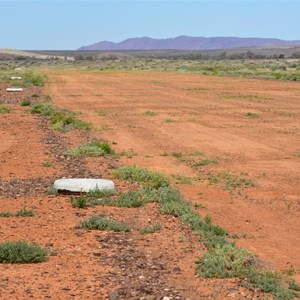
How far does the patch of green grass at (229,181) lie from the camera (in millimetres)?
13641

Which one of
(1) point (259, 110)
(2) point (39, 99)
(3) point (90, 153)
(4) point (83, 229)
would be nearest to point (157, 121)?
(1) point (259, 110)

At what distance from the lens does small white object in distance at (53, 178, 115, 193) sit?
39.5 feet

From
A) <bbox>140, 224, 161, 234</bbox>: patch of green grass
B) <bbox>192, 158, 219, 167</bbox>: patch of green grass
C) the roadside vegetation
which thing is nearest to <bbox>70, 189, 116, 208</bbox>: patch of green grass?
the roadside vegetation

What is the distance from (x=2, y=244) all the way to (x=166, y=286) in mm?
2249

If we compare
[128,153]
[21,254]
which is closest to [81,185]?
[21,254]

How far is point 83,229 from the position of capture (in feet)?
32.0

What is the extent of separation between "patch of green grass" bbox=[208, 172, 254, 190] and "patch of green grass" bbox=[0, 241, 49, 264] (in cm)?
587

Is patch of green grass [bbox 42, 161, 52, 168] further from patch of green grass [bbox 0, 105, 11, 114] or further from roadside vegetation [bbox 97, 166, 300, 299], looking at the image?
patch of green grass [bbox 0, 105, 11, 114]

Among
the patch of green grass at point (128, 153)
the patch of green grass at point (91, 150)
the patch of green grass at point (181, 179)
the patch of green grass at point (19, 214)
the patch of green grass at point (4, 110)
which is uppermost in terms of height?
the patch of green grass at point (19, 214)

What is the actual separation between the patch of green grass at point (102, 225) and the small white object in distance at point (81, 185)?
2.13 metres

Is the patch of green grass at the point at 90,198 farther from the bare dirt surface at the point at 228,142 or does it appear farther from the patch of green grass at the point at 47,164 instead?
the patch of green grass at the point at 47,164

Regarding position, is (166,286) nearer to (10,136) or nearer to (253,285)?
(253,285)

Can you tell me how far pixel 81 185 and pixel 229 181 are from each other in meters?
3.43

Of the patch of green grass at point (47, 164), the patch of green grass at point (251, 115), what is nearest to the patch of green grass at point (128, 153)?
the patch of green grass at point (47, 164)
